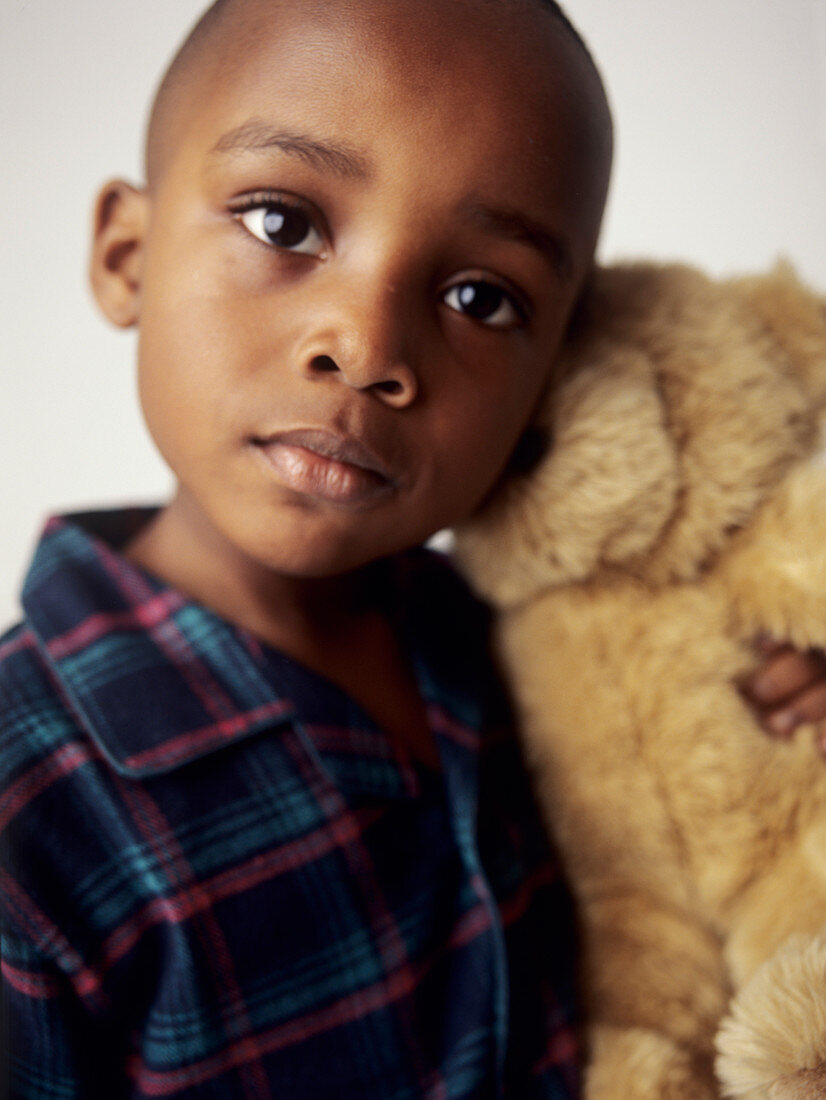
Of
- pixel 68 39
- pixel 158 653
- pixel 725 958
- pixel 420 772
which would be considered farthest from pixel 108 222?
pixel 725 958

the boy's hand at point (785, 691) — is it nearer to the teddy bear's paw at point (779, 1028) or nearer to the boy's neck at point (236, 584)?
the teddy bear's paw at point (779, 1028)

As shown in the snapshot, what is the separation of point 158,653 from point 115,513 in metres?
0.13

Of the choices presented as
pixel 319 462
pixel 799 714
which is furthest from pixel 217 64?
pixel 799 714

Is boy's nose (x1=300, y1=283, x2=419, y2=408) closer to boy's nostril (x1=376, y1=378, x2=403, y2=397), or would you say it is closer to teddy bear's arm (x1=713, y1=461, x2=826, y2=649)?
boy's nostril (x1=376, y1=378, x2=403, y2=397)

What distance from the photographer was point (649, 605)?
1.65 ft

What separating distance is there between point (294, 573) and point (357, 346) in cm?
11

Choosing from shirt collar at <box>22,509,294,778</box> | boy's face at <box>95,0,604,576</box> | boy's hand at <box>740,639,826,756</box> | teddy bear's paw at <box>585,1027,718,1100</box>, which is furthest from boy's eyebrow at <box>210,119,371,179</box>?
teddy bear's paw at <box>585,1027,718,1100</box>

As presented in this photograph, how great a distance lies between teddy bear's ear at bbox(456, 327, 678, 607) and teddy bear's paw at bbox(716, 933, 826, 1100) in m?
0.21

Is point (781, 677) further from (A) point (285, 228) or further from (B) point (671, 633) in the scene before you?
(A) point (285, 228)

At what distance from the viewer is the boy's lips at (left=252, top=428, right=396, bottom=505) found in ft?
1.36

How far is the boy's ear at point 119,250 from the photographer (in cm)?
49

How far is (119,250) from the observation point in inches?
19.9

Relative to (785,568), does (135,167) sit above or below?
above

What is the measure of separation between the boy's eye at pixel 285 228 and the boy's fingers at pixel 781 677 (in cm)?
32
